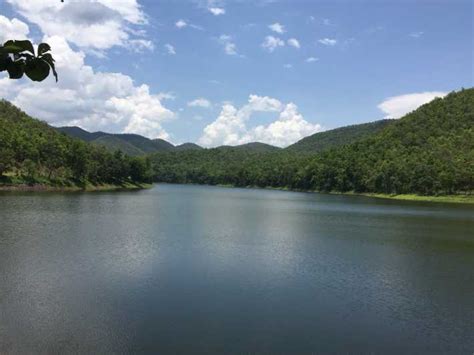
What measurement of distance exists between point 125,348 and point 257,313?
695 centimetres

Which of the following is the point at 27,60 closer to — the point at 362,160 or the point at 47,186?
the point at 47,186

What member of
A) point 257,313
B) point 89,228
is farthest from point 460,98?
point 257,313

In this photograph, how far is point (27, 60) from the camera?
14.6 feet

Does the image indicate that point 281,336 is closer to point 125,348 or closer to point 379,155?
point 125,348

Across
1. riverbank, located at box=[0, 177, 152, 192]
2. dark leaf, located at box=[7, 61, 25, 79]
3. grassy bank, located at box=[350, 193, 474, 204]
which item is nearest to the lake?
dark leaf, located at box=[7, 61, 25, 79]

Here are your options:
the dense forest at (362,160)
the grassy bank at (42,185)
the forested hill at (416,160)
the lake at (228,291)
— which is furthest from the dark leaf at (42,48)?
the forested hill at (416,160)

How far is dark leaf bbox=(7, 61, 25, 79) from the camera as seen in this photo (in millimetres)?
4492

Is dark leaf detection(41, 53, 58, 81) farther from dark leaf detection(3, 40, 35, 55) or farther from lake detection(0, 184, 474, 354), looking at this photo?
lake detection(0, 184, 474, 354)

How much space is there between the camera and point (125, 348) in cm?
1593

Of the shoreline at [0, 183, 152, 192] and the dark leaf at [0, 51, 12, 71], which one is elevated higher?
the dark leaf at [0, 51, 12, 71]

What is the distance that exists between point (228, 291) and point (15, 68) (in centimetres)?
2128

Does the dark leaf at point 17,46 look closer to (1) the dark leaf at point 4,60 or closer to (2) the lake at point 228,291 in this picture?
(1) the dark leaf at point 4,60

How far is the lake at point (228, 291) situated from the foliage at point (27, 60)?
536 inches

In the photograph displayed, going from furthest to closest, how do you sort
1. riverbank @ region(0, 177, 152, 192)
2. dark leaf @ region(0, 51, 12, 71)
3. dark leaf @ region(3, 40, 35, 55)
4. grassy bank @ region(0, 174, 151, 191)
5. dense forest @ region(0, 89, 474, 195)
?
1. dense forest @ region(0, 89, 474, 195)
2. grassy bank @ region(0, 174, 151, 191)
3. riverbank @ region(0, 177, 152, 192)
4. dark leaf @ region(0, 51, 12, 71)
5. dark leaf @ region(3, 40, 35, 55)
